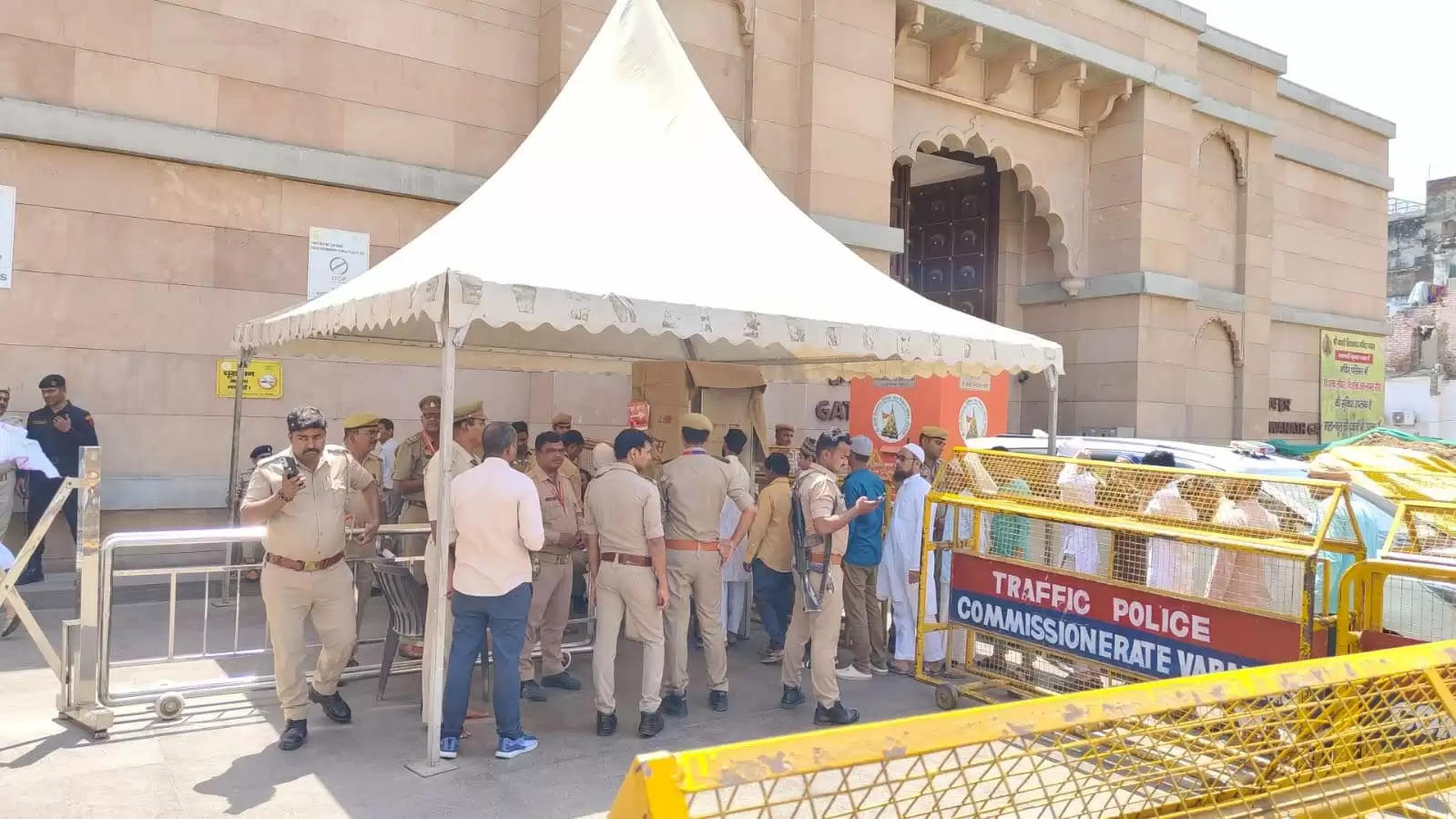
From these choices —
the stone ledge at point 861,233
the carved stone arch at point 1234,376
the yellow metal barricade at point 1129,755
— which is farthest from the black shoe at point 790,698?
the carved stone arch at point 1234,376

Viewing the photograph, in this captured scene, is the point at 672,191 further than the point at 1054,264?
No

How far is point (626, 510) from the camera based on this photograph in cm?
535

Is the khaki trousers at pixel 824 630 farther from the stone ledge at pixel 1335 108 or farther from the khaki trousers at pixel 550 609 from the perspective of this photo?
the stone ledge at pixel 1335 108

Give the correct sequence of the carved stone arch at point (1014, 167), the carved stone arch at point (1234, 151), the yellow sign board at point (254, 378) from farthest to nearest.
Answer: the carved stone arch at point (1234, 151) < the carved stone arch at point (1014, 167) < the yellow sign board at point (254, 378)

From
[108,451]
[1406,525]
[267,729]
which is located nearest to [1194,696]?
[1406,525]

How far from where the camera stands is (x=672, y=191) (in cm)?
677

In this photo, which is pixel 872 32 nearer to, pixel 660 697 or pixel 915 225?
pixel 915 225

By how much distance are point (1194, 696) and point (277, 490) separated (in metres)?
4.34

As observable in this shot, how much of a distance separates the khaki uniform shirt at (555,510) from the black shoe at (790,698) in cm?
169

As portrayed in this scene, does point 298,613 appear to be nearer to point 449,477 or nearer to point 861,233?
point 449,477

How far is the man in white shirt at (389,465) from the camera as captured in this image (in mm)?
8047

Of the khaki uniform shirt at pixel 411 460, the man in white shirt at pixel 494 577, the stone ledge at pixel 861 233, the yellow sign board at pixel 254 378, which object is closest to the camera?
the man in white shirt at pixel 494 577

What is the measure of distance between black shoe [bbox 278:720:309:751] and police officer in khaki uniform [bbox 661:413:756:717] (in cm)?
202

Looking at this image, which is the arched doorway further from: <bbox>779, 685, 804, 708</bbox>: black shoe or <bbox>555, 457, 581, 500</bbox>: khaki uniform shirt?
<bbox>779, 685, 804, 708</bbox>: black shoe
